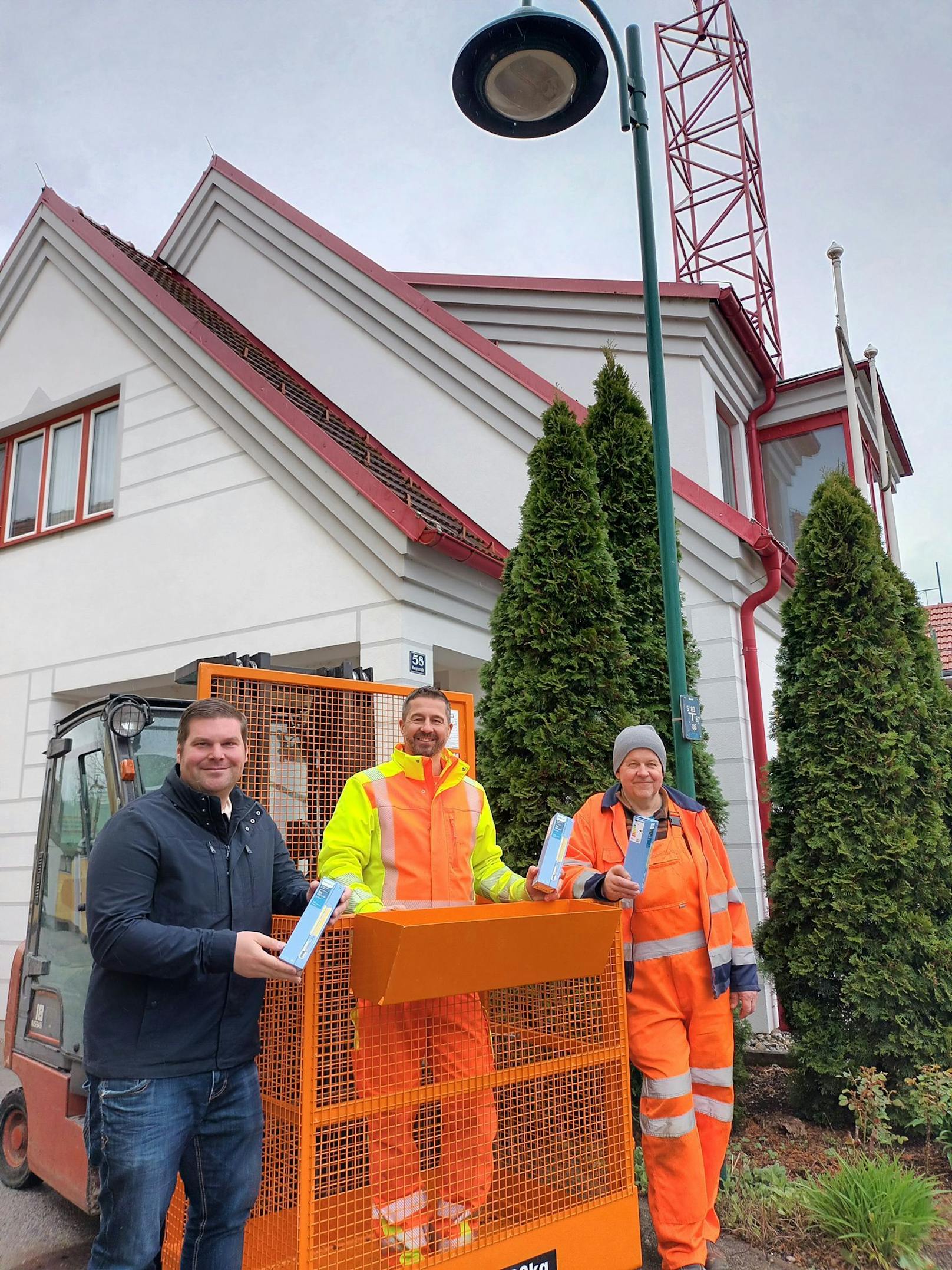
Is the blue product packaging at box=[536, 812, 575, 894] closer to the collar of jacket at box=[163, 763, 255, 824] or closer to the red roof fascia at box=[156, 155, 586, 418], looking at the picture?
the collar of jacket at box=[163, 763, 255, 824]

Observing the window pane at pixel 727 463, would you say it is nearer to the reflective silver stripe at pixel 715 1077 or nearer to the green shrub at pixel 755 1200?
the green shrub at pixel 755 1200

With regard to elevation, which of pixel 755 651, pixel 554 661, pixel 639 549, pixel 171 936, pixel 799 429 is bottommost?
pixel 171 936

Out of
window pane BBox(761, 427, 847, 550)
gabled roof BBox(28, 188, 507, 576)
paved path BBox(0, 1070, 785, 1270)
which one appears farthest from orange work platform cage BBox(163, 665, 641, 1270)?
window pane BBox(761, 427, 847, 550)

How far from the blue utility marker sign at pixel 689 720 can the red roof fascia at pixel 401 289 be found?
3.81m

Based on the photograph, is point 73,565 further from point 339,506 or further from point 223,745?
point 223,745

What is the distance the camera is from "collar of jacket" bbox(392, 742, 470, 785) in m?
3.48

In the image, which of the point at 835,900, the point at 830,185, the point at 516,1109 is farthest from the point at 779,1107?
the point at 830,185

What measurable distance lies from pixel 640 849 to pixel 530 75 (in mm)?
4224

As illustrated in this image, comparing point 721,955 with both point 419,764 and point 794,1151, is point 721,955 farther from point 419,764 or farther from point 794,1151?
point 794,1151

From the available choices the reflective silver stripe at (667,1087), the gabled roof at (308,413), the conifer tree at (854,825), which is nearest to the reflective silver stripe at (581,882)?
the reflective silver stripe at (667,1087)

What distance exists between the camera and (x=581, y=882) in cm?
358

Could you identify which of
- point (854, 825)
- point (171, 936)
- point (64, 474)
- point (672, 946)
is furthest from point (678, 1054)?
point (64, 474)

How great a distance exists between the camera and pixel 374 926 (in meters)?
2.71

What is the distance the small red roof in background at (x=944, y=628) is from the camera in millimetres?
18719
